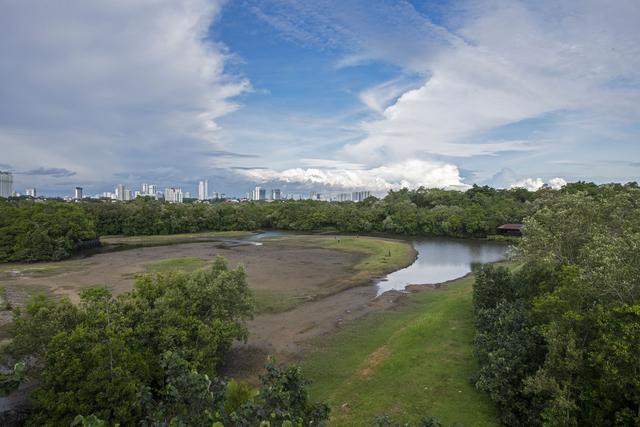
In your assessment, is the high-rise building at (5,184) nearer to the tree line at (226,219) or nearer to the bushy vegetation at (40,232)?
the tree line at (226,219)

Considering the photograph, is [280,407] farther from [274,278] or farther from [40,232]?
[40,232]

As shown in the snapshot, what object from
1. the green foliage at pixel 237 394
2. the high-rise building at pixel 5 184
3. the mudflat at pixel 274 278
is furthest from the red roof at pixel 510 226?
the high-rise building at pixel 5 184

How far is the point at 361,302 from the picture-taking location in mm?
33562

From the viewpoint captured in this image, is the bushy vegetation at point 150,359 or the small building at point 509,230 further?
the small building at point 509,230

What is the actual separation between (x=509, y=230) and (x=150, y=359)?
8388cm

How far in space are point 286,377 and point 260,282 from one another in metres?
32.9

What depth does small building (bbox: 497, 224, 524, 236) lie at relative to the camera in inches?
3228

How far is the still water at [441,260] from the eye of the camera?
43531 mm

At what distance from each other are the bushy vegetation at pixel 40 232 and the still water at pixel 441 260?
168 ft

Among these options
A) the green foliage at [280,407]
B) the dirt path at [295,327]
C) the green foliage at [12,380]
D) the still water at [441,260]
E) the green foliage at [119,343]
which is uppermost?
the green foliage at [12,380]

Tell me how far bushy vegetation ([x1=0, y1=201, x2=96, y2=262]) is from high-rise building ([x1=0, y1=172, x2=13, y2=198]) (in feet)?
372

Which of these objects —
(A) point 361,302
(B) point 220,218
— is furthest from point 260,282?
(B) point 220,218

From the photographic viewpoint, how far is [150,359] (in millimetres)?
16141

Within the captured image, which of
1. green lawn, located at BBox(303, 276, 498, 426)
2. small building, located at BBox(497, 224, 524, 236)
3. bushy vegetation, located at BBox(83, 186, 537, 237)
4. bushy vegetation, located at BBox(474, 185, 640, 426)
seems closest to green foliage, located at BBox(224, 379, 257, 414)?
green lawn, located at BBox(303, 276, 498, 426)
